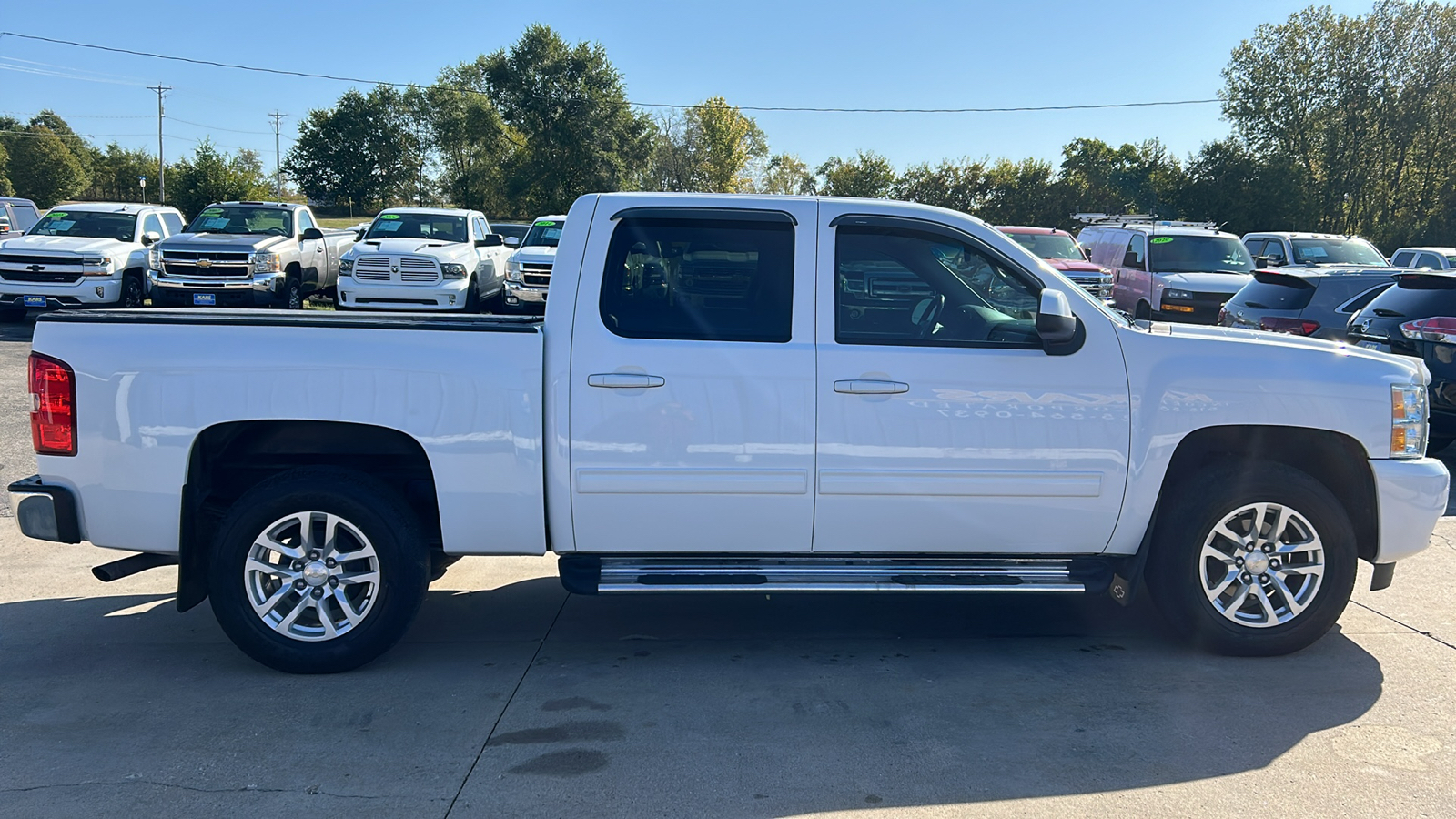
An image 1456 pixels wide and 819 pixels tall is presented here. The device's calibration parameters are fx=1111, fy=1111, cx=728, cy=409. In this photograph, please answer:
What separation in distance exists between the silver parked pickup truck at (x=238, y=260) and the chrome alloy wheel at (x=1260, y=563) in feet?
50.9

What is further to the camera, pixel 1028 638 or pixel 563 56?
pixel 563 56

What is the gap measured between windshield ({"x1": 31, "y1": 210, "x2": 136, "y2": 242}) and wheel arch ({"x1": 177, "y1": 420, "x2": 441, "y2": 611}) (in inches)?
596

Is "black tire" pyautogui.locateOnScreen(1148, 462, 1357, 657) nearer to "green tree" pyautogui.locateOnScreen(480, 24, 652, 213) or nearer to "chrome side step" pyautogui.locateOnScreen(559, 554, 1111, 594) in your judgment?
"chrome side step" pyautogui.locateOnScreen(559, 554, 1111, 594)

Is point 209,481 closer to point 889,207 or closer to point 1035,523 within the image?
point 889,207

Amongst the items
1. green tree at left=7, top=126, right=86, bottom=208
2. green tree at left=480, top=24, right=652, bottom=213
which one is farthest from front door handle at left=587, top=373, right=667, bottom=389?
green tree at left=7, top=126, right=86, bottom=208

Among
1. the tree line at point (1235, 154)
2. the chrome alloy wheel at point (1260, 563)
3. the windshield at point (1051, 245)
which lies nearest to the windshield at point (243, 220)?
the windshield at point (1051, 245)

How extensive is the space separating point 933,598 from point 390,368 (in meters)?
3.07

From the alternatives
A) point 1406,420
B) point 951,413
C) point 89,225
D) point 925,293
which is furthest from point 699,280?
point 89,225

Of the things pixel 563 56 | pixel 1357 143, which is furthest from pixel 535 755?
pixel 563 56

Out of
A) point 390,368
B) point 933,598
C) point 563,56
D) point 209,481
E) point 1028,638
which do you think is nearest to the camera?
point 390,368

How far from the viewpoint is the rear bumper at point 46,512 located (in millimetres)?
4559

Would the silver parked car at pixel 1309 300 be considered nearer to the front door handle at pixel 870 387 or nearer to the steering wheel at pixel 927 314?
the steering wheel at pixel 927 314

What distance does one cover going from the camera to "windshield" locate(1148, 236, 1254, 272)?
17703 millimetres

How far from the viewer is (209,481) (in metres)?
4.84
